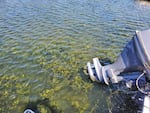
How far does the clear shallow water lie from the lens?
38.4 ft

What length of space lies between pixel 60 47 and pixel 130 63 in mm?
6541

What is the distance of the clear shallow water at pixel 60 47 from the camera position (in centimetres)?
1170

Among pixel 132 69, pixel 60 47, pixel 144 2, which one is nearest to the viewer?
pixel 132 69

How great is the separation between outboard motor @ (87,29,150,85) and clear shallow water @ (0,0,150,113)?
0.58 metres

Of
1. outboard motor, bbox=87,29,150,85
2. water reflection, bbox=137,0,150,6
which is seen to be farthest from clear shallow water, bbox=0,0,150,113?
outboard motor, bbox=87,29,150,85

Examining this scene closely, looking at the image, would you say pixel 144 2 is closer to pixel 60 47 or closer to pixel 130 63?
pixel 60 47

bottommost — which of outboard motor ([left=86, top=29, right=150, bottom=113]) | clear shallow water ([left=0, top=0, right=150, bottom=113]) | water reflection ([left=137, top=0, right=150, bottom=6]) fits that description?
clear shallow water ([left=0, top=0, right=150, bottom=113])

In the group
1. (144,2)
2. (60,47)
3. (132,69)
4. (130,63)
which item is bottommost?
(60,47)

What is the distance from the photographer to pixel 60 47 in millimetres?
16656

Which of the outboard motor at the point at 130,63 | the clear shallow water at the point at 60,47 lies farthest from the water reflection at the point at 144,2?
the outboard motor at the point at 130,63

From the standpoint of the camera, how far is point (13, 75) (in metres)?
13.4

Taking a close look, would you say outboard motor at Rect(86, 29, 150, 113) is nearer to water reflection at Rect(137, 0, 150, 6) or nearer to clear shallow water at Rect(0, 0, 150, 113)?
clear shallow water at Rect(0, 0, 150, 113)

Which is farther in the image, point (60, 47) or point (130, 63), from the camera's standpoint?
point (60, 47)

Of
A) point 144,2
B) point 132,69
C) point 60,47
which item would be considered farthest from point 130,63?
point 144,2
